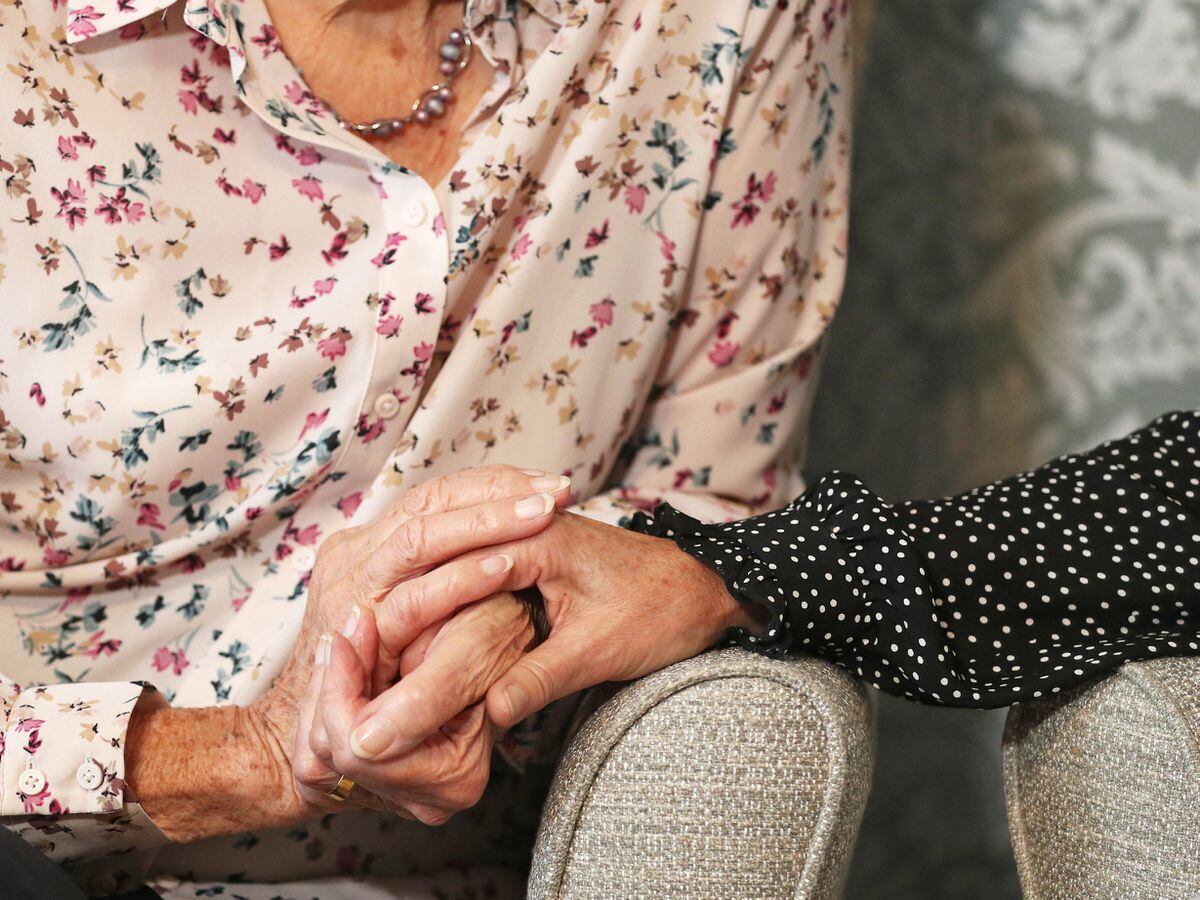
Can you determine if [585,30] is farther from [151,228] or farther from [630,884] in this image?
[630,884]

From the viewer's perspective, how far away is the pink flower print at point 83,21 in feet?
2.97

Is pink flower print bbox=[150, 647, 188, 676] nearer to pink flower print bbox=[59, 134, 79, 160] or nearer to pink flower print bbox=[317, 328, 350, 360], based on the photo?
pink flower print bbox=[317, 328, 350, 360]

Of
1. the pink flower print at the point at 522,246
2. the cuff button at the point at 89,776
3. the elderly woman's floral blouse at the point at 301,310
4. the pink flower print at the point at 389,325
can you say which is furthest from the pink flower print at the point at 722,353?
the cuff button at the point at 89,776

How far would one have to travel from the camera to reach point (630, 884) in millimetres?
714

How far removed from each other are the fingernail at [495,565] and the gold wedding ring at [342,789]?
0.60 ft

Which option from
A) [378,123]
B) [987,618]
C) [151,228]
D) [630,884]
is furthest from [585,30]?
[630,884]

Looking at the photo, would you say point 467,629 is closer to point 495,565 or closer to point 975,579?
point 495,565

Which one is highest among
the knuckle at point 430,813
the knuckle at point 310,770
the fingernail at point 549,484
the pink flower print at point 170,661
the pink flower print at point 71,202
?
the pink flower print at point 71,202

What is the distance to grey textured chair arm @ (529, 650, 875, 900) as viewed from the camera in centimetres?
71

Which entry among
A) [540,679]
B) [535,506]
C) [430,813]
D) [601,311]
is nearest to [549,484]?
[535,506]

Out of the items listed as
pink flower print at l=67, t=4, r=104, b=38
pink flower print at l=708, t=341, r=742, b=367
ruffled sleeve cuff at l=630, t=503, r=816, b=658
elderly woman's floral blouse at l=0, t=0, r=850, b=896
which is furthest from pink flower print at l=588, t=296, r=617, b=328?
pink flower print at l=67, t=4, r=104, b=38

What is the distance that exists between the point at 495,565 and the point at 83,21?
562 mm

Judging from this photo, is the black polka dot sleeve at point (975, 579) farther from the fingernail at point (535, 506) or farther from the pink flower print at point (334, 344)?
the pink flower print at point (334, 344)

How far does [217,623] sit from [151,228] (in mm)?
362
